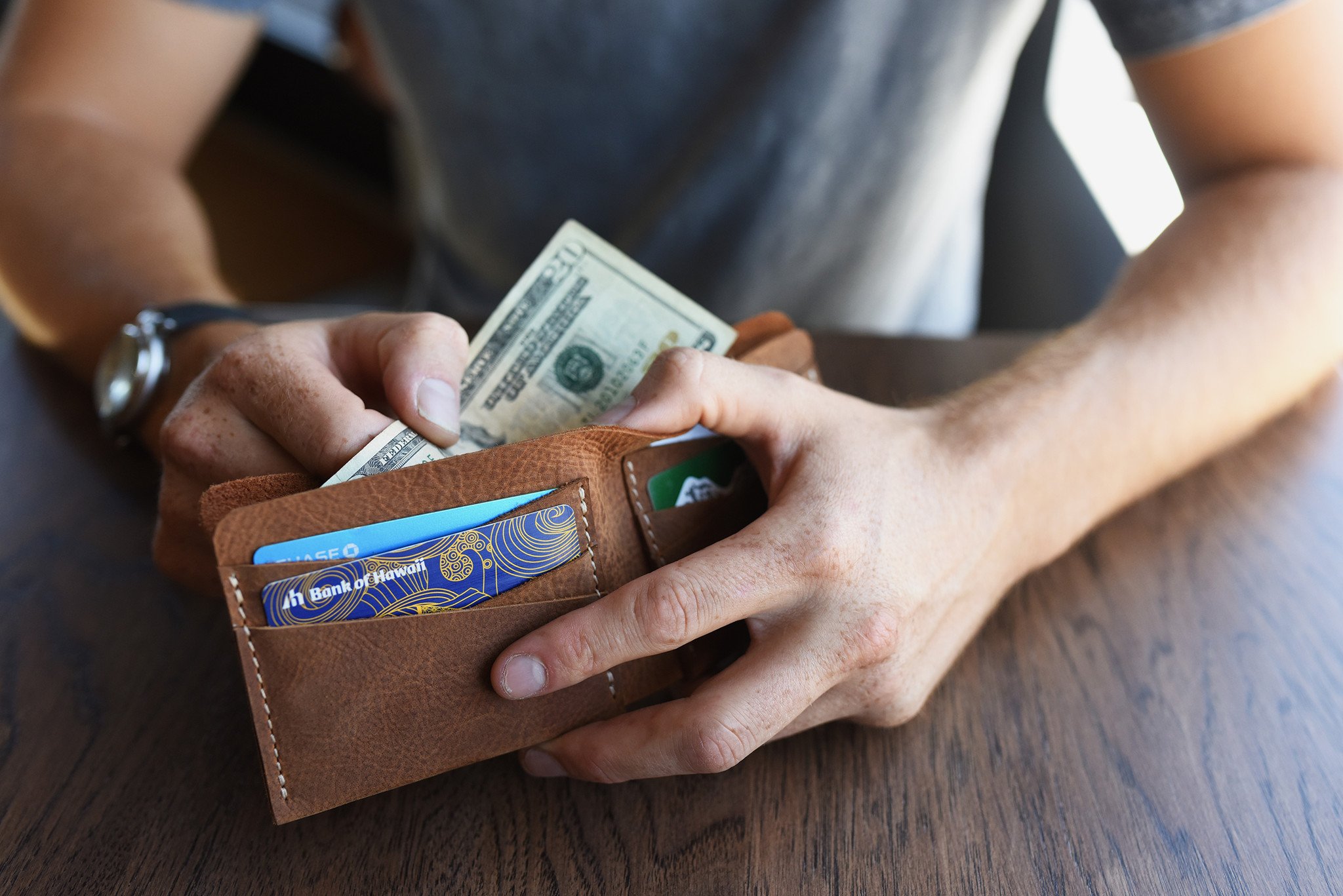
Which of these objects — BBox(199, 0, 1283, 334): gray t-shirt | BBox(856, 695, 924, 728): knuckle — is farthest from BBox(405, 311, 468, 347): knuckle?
BBox(199, 0, 1283, 334): gray t-shirt

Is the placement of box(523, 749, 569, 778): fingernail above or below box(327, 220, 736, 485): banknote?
below

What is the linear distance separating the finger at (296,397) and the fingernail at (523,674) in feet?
0.59

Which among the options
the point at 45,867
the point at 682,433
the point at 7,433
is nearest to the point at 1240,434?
the point at 682,433

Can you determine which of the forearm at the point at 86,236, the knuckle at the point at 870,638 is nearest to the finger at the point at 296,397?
the knuckle at the point at 870,638

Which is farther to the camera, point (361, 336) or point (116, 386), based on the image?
point (116, 386)

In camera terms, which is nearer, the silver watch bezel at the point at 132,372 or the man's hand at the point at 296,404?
the man's hand at the point at 296,404

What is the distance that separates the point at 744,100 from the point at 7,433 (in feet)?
3.54

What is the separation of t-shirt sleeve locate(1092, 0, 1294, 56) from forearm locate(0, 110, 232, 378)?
1148 mm

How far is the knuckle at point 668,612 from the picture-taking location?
551 mm

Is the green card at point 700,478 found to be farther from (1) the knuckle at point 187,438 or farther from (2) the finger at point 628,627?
(1) the knuckle at point 187,438

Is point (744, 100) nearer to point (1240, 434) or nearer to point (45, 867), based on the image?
point (1240, 434)

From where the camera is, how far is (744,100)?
1278mm

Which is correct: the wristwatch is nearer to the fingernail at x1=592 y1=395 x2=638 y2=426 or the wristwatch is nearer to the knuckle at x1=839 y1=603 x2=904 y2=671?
the fingernail at x1=592 y1=395 x2=638 y2=426

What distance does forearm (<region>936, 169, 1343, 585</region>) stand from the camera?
0.81 meters
